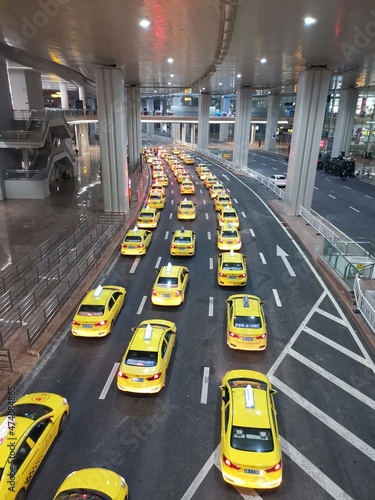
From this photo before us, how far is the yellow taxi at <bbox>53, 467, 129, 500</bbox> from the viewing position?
7.62 m

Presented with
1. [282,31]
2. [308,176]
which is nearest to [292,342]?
[282,31]

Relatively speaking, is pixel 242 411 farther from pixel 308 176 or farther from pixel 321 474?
pixel 308 176

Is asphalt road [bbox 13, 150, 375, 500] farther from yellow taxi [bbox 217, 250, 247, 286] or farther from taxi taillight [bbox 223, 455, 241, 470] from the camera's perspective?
taxi taillight [bbox 223, 455, 241, 470]

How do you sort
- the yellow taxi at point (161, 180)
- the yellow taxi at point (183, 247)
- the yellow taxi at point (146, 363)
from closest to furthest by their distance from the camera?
1. the yellow taxi at point (146, 363)
2. the yellow taxi at point (183, 247)
3. the yellow taxi at point (161, 180)

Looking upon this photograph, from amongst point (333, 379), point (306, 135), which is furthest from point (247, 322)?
point (306, 135)

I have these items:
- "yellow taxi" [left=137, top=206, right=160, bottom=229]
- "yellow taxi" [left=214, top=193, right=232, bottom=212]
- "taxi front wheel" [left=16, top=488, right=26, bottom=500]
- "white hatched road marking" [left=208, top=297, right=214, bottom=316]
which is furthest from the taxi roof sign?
"yellow taxi" [left=214, top=193, right=232, bottom=212]

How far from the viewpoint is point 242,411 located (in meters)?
9.73

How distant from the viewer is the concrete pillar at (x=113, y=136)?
29.1 meters

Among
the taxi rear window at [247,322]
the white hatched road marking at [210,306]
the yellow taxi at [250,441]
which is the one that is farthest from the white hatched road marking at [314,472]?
the white hatched road marking at [210,306]

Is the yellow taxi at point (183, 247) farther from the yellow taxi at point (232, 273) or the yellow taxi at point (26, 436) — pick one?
the yellow taxi at point (26, 436)

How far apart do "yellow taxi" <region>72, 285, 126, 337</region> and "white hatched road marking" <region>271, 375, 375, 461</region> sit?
22.1 feet

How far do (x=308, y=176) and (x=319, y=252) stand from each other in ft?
34.7

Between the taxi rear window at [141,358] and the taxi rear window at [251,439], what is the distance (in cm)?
364

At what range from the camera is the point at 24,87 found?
43375 millimetres
